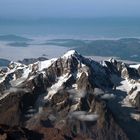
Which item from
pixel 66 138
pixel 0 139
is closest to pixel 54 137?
pixel 66 138

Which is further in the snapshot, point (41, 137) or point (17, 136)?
point (41, 137)

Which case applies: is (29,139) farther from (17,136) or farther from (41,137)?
(41,137)

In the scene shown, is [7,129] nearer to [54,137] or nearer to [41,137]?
[41,137]

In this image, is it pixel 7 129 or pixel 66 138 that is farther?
pixel 66 138

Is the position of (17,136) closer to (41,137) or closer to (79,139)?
(41,137)

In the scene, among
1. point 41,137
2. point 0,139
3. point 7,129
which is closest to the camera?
point 0,139

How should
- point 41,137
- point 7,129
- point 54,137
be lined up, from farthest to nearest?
point 54,137 → point 41,137 → point 7,129

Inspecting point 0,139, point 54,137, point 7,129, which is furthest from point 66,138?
point 0,139
